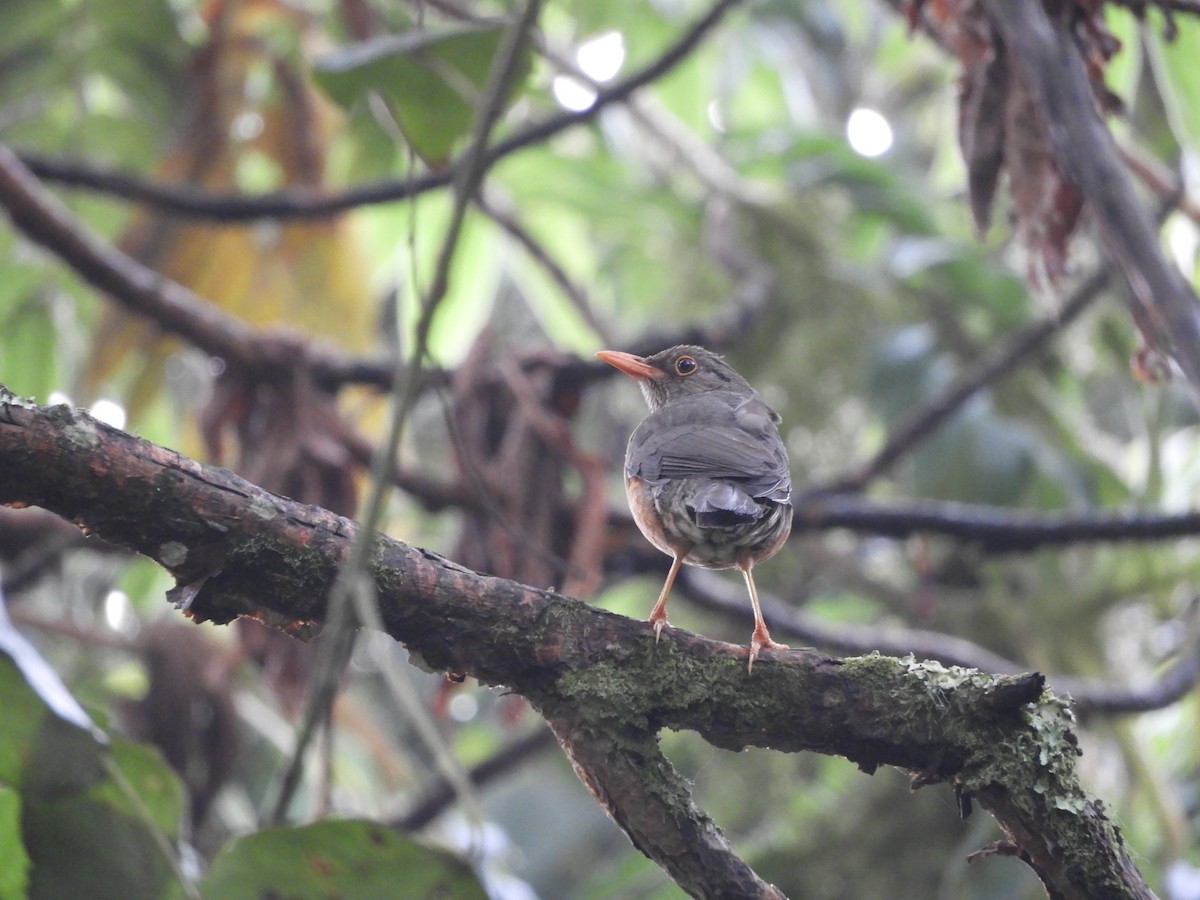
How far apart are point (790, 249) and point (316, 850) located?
5.27 metres

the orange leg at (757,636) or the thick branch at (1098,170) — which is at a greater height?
the thick branch at (1098,170)

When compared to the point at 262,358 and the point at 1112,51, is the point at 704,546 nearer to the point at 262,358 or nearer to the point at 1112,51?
the point at 1112,51

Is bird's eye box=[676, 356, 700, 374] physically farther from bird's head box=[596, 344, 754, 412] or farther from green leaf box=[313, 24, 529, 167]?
green leaf box=[313, 24, 529, 167]

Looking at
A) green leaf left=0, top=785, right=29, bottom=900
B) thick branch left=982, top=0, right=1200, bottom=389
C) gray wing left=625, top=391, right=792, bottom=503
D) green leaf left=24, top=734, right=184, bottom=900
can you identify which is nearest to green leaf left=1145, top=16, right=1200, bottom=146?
thick branch left=982, top=0, right=1200, bottom=389

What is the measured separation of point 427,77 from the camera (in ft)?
11.6

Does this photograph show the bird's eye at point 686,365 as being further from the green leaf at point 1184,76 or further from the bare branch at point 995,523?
the green leaf at point 1184,76

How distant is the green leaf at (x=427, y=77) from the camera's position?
3.32 m

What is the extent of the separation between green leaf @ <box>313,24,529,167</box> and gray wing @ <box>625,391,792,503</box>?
1.05m

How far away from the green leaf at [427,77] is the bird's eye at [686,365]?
115cm

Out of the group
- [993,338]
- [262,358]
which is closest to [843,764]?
[993,338]

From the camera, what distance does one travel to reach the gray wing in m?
3.31

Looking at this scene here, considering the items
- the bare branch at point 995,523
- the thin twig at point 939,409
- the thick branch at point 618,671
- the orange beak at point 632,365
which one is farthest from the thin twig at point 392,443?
the thin twig at point 939,409

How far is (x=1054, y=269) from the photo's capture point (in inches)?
123

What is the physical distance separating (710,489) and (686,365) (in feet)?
4.25
